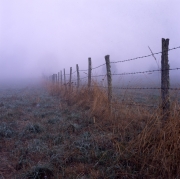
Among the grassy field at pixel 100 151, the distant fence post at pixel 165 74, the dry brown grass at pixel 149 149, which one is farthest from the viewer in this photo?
the distant fence post at pixel 165 74

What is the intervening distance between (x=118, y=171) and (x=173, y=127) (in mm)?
1024

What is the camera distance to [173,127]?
10.8 ft

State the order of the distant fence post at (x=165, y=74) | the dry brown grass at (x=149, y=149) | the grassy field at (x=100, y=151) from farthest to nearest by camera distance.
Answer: the distant fence post at (x=165, y=74)
the grassy field at (x=100, y=151)
the dry brown grass at (x=149, y=149)

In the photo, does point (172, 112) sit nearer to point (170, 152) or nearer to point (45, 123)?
point (170, 152)

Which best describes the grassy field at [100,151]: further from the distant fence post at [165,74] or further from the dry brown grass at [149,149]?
the distant fence post at [165,74]

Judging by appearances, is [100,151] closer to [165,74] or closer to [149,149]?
[149,149]

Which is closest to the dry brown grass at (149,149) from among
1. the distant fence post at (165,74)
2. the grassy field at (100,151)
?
the grassy field at (100,151)

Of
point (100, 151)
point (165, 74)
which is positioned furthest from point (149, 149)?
point (165, 74)

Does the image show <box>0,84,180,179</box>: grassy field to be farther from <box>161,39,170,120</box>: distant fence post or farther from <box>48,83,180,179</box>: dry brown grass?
<box>161,39,170,120</box>: distant fence post

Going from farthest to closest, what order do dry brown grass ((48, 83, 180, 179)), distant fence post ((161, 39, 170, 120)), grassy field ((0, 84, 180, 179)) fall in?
distant fence post ((161, 39, 170, 120)), grassy field ((0, 84, 180, 179)), dry brown grass ((48, 83, 180, 179))

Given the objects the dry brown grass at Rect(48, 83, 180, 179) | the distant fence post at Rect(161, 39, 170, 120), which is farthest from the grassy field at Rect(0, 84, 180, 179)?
the distant fence post at Rect(161, 39, 170, 120)

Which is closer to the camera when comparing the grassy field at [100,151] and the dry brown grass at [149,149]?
the dry brown grass at [149,149]

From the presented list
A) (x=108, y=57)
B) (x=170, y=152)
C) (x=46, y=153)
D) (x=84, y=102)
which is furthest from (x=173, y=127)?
(x=84, y=102)

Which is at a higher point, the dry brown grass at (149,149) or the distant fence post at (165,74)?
the distant fence post at (165,74)
